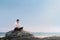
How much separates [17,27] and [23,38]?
10.5ft

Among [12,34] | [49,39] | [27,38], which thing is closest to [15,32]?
[12,34]

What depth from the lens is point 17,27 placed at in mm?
33188

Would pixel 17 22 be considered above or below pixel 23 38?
above

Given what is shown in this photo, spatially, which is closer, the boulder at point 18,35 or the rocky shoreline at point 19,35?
the rocky shoreline at point 19,35

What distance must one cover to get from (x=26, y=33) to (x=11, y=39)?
8.62ft

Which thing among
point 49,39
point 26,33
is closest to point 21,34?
point 26,33

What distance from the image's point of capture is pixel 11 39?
102 feet

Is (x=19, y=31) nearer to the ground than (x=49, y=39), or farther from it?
farther from it

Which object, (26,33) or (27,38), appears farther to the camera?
(26,33)

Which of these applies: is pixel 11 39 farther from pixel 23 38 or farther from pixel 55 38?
pixel 55 38

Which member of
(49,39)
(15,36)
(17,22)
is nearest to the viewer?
(49,39)

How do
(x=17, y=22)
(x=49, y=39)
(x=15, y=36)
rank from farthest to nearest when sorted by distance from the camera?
(x=17, y=22) < (x=15, y=36) < (x=49, y=39)

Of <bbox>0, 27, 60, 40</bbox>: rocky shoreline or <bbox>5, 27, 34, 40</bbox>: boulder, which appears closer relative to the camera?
<bbox>0, 27, 60, 40</bbox>: rocky shoreline

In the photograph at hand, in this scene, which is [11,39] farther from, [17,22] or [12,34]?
[17,22]
